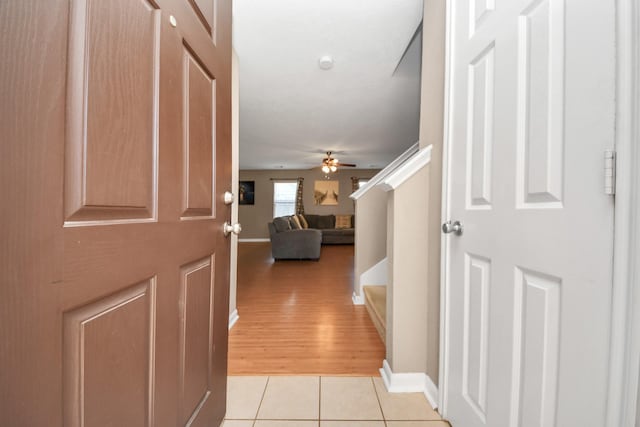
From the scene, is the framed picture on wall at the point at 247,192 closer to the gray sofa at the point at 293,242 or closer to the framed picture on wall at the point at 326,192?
the framed picture on wall at the point at 326,192

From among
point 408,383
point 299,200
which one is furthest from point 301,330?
point 299,200

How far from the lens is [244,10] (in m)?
1.73

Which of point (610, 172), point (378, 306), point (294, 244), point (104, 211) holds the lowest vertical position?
point (378, 306)

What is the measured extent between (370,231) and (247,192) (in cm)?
656

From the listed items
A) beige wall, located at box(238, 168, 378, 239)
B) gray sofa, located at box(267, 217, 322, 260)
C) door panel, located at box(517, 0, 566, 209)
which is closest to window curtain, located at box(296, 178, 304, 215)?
beige wall, located at box(238, 168, 378, 239)

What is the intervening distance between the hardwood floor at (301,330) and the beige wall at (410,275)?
1.02 feet

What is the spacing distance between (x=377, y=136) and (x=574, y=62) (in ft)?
14.0

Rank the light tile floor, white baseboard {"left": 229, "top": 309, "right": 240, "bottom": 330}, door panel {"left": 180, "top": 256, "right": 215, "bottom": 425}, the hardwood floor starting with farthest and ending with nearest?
white baseboard {"left": 229, "top": 309, "right": 240, "bottom": 330}
the hardwood floor
the light tile floor
door panel {"left": 180, "top": 256, "right": 215, "bottom": 425}

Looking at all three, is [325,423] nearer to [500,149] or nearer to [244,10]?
[500,149]

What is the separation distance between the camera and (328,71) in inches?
98.5

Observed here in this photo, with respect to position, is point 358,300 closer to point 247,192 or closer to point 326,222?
point 326,222

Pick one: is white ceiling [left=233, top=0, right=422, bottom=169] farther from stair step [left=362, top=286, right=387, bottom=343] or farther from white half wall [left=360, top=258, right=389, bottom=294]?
stair step [left=362, top=286, right=387, bottom=343]

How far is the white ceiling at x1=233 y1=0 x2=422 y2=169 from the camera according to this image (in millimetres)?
1751

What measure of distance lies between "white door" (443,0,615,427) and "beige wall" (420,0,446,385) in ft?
0.48
